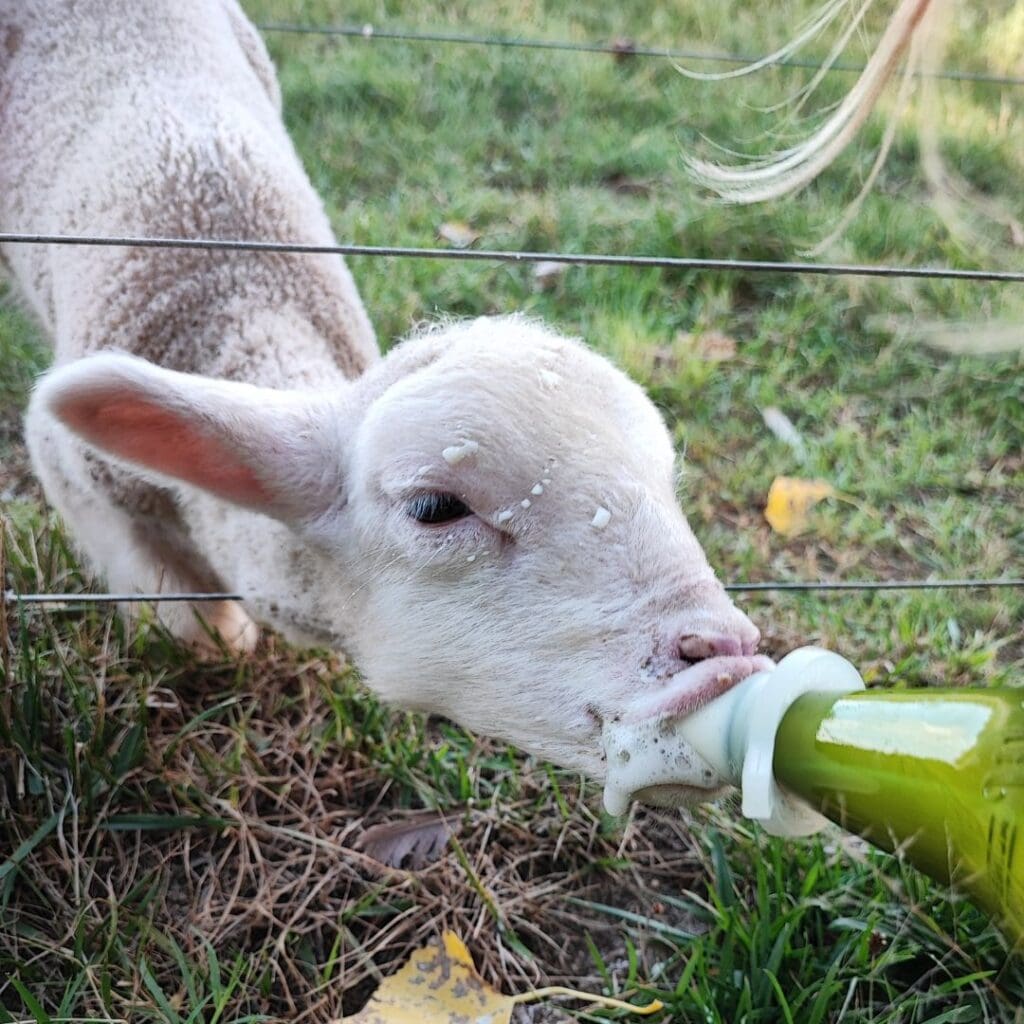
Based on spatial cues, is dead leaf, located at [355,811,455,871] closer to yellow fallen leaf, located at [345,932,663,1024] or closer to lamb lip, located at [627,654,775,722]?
yellow fallen leaf, located at [345,932,663,1024]

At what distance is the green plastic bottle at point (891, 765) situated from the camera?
1.11 meters

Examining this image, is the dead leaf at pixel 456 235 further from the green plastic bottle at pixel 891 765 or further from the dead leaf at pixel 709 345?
the green plastic bottle at pixel 891 765

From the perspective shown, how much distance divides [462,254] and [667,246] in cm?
293

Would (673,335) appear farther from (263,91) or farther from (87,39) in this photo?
(87,39)

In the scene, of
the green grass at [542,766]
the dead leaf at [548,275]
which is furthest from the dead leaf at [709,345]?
the dead leaf at [548,275]

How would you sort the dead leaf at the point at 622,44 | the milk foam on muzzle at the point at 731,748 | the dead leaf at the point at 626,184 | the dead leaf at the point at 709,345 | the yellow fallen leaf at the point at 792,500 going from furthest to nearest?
the dead leaf at the point at 622,44 < the dead leaf at the point at 626,184 < the dead leaf at the point at 709,345 < the yellow fallen leaf at the point at 792,500 < the milk foam on muzzle at the point at 731,748

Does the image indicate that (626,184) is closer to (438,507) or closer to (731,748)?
(438,507)

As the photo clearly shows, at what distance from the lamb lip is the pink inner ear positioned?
0.94m

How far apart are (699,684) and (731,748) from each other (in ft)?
0.34

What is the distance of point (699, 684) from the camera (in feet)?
4.86

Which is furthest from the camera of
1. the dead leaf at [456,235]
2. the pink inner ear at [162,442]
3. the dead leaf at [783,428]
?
the dead leaf at [456,235]

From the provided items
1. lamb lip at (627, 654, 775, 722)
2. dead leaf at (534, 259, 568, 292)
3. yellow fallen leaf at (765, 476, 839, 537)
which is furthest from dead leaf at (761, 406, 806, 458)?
lamb lip at (627, 654, 775, 722)

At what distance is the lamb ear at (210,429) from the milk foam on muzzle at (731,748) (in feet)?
2.66

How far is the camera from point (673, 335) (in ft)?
14.1
